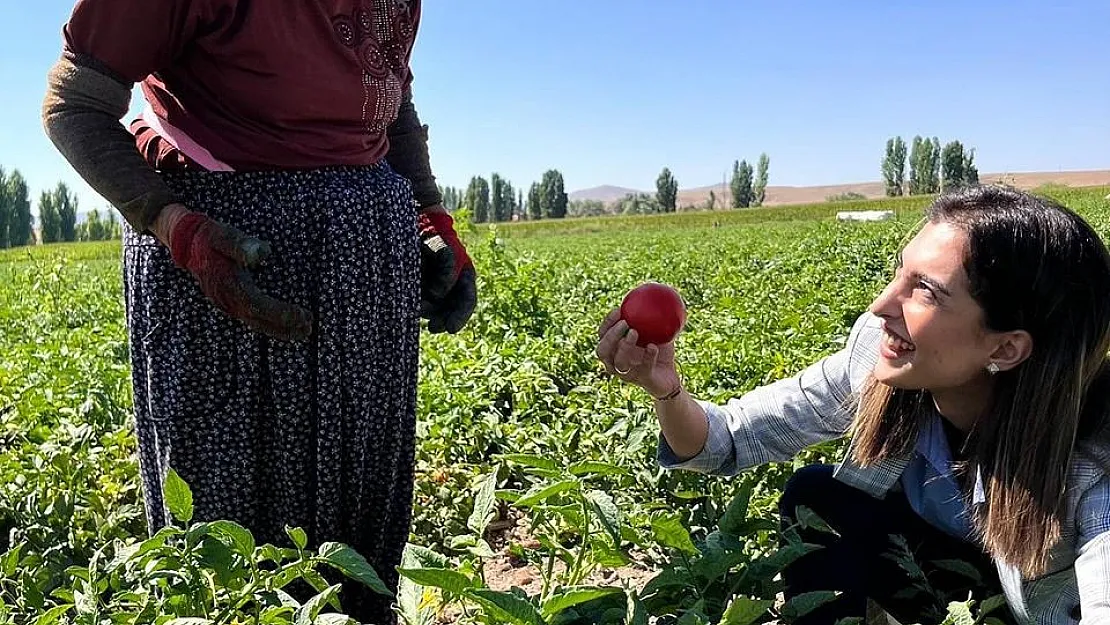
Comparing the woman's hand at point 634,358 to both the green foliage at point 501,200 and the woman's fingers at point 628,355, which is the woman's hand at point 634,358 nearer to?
the woman's fingers at point 628,355

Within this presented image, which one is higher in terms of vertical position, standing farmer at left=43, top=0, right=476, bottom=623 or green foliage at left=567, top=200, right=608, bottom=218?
green foliage at left=567, top=200, right=608, bottom=218

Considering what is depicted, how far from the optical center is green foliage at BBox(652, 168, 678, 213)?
82.8 meters

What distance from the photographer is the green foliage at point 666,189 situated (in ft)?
272

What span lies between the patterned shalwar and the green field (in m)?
0.19

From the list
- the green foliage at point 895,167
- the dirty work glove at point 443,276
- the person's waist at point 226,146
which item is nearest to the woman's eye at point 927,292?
the dirty work glove at point 443,276

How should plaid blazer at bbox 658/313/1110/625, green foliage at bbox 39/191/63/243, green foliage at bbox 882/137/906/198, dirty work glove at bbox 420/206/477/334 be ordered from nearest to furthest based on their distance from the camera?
1. plaid blazer at bbox 658/313/1110/625
2. dirty work glove at bbox 420/206/477/334
3. green foliage at bbox 39/191/63/243
4. green foliage at bbox 882/137/906/198

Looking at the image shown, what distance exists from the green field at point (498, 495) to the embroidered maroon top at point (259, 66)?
26.8 inches

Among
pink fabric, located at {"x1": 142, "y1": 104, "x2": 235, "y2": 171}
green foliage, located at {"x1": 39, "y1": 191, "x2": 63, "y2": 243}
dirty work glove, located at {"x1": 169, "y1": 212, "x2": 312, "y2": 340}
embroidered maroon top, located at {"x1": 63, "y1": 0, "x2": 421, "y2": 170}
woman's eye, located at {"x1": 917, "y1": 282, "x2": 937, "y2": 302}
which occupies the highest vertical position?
green foliage, located at {"x1": 39, "y1": 191, "x2": 63, "y2": 243}

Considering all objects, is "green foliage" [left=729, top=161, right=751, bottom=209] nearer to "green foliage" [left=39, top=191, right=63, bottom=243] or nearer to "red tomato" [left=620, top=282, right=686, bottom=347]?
"green foliage" [left=39, top=191, right=63, bottom=243]

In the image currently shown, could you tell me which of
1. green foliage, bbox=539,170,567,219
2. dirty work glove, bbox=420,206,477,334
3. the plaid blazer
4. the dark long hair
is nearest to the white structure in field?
the plaid blazer

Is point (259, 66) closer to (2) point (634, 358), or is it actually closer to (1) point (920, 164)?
(2) point (634, 358)

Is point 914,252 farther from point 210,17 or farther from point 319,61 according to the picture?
point 210,17

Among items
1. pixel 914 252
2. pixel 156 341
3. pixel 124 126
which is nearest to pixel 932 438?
pixel 914 252

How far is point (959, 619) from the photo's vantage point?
141cm
